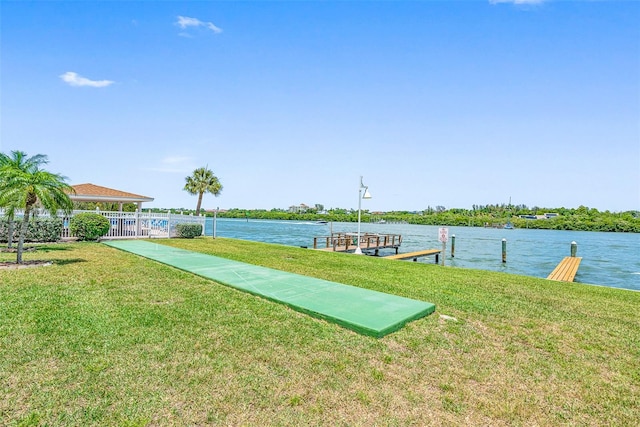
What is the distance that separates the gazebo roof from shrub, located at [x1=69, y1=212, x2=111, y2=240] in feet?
8.52

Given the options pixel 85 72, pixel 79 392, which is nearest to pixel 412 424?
pixel 79 392

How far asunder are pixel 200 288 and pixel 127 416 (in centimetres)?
371

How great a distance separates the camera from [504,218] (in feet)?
340

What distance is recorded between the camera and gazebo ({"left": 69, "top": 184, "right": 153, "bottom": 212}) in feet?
51.5

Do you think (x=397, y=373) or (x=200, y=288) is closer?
(x=397, y=373)

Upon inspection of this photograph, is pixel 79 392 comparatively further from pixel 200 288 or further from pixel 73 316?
pixel 200 288

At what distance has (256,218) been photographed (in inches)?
5974

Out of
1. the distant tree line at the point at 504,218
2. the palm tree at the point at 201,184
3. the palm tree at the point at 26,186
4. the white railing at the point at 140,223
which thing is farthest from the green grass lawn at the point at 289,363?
the distant tree line at the point at 504,218

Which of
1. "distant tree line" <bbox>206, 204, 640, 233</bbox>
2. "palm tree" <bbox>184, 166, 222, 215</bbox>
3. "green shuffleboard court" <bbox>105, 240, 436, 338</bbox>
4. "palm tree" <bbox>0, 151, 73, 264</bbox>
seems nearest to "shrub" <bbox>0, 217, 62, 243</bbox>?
"palm tree" <bbox>0, 151, 73, 264</bbox>

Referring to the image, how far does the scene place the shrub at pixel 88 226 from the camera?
13133 millimetres

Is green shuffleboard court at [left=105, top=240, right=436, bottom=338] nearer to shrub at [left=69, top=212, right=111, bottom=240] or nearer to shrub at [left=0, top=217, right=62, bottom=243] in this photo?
shrub at [left=69, top=212, right=111, bottom=240]

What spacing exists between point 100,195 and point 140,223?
254 centimetres

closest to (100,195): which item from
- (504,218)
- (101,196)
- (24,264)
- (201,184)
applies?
(101,196)

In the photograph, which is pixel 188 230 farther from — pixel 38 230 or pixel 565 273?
pixel 565 273
